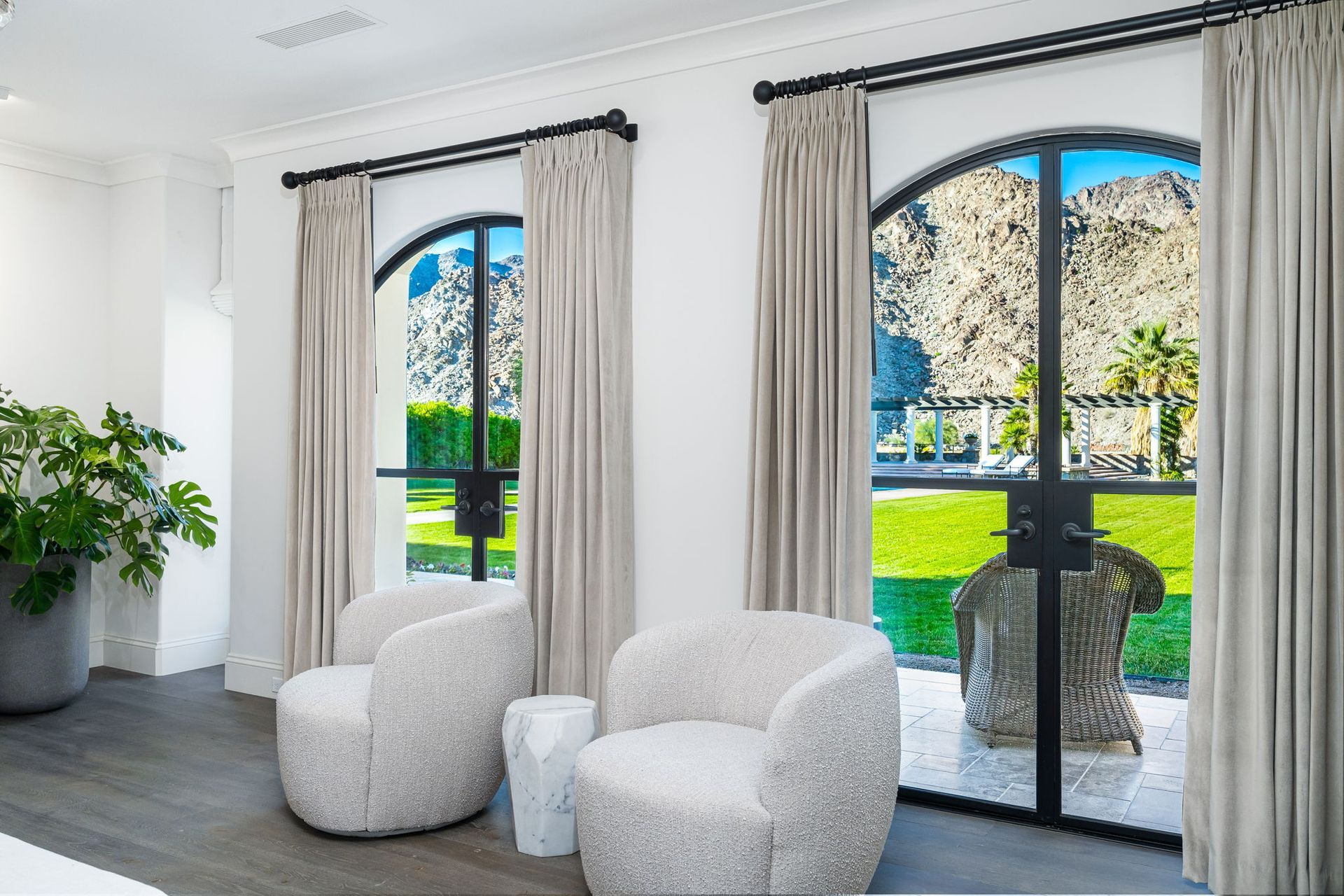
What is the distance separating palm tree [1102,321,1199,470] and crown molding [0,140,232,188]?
478 centimetres

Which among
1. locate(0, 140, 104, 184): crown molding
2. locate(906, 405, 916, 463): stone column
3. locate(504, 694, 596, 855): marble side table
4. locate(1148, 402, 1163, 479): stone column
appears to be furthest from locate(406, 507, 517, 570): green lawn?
locate(0, 140, 104, 184): crown molding

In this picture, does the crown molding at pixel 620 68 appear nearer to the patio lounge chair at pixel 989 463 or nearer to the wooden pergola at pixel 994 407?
the wooden pergola at pixel 994 407

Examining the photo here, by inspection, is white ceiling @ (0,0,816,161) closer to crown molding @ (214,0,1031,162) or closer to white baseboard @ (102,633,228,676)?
crown molding @ (214,0,1031,162)

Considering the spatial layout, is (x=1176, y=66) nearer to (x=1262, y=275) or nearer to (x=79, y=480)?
(x=1262, y=275)

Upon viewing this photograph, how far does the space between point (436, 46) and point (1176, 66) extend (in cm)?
265

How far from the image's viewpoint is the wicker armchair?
311 cm

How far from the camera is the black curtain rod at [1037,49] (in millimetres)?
2793

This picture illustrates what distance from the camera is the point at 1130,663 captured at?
10.2 ft

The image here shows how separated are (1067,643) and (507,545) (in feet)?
7.64

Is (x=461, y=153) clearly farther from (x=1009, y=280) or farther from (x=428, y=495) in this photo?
(x=1009, y=280)

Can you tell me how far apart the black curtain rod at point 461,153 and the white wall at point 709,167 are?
0.26 ft

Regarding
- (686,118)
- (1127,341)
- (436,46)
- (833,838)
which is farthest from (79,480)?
(1127,341)

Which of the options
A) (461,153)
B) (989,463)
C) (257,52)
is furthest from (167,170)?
(989,463)

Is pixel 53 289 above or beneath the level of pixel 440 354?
above
